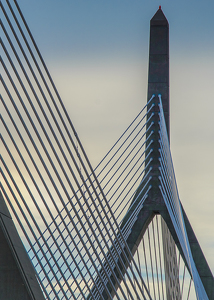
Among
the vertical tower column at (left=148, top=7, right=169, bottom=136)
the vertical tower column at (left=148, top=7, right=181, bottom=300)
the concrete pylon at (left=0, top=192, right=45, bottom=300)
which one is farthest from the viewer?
the vertical tower column at (left=148, top=7, right=169, bottom=136)

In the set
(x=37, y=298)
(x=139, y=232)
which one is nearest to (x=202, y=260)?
(x=139, y=232)

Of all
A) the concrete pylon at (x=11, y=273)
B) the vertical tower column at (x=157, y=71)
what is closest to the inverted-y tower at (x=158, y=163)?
the vertical tower column at (x=157, y=71)

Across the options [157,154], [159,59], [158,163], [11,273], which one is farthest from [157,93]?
[11,273]

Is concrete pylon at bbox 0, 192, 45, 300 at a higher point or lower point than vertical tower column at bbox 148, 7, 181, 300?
lower

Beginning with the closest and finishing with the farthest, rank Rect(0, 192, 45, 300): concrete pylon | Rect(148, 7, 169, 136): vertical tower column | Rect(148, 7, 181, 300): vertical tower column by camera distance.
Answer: Rect(0, 192, 45, 300): concrete pylon, Rect(148, 7, 181, 300): vertical tower column, Rect(148, 7, 169, 136): vertical tower column

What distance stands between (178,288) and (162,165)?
12.1ft

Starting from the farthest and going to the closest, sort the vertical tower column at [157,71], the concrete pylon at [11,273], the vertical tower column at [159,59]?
the vertical tower column at [159,59] < the vertical tower column at [157,71] < the concrete pylon at [11,273]

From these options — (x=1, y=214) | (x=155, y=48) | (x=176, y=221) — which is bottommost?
(x=1, y=214)

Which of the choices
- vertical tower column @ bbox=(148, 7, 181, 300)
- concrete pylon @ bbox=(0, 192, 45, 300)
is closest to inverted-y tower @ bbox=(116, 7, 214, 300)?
vertical tower column @ bbox=(148, 7, 181, 300)

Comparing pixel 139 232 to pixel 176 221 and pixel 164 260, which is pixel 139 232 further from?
pixel 164 260

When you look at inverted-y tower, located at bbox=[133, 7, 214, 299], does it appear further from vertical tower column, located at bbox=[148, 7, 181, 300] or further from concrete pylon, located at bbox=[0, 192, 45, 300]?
concrete pylon, located at bbox=[0, 192, 45, 300]

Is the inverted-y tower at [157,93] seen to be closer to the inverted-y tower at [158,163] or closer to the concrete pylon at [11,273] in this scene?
the inverted-y tower at [158,163]

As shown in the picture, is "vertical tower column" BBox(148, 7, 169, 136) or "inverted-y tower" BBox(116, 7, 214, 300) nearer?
"inverted-y tower" BBox(116, 7, 214, 300)

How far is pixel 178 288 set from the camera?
14.5 m
